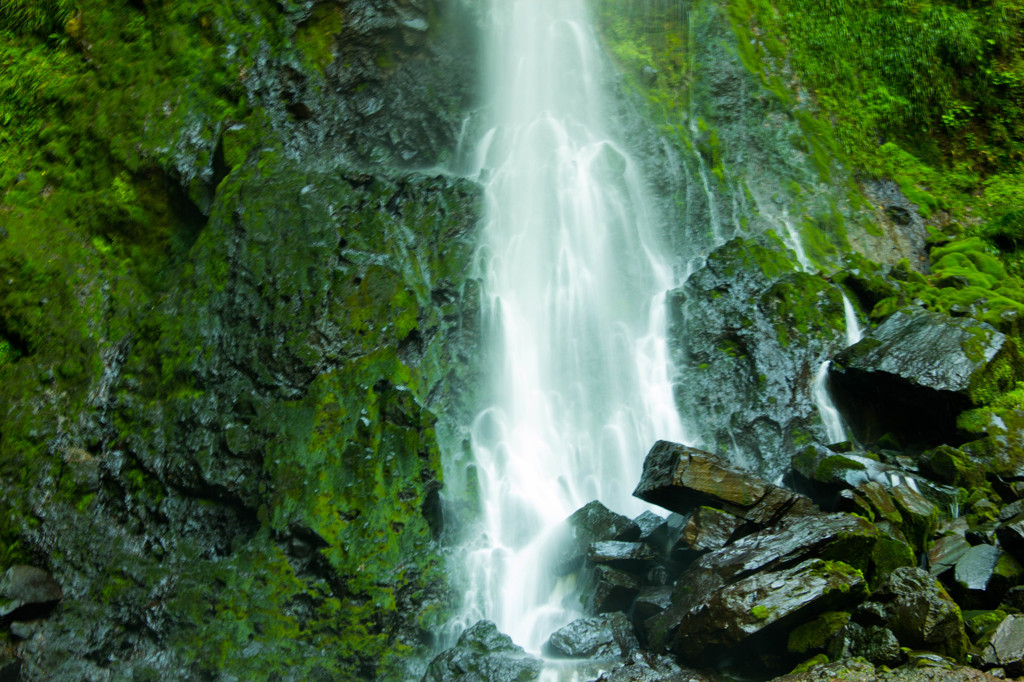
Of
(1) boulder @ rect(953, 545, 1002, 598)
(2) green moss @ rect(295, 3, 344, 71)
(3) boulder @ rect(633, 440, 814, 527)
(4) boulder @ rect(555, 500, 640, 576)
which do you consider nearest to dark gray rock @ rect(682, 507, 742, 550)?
(3) boulder @ rect(633, 440, 814, 527)

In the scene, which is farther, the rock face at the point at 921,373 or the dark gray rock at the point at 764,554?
the rock face at the point at 921,373

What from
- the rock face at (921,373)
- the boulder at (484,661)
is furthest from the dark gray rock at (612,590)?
the rock face at (921,373)

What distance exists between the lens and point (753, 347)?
1098 cm

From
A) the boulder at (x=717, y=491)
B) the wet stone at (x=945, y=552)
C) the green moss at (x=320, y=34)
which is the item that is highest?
the green moss at (x=320, y=34)

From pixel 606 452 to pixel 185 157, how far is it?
794 centimetres

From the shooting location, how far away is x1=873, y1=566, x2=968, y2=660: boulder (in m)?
5.66

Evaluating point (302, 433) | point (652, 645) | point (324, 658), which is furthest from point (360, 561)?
point (652, 645)

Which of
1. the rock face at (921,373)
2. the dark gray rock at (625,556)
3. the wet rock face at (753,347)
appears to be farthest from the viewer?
the wet rock face at (753,347)

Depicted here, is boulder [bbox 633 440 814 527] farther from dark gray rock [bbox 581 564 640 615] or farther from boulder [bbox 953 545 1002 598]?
boulder [bbox 953 545 1002 598]

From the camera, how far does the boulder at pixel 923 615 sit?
5660 mm

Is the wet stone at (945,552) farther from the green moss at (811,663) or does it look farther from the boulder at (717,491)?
the green moss at (811,663)

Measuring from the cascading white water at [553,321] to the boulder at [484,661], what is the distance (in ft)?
2.57

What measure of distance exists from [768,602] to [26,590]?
828cm

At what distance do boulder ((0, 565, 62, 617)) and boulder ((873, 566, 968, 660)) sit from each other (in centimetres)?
904
